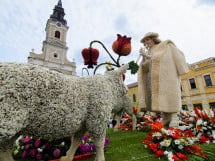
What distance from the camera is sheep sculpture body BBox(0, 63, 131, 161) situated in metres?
0.86

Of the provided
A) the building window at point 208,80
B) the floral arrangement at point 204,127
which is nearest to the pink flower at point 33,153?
the floral arrangement at point 204,127

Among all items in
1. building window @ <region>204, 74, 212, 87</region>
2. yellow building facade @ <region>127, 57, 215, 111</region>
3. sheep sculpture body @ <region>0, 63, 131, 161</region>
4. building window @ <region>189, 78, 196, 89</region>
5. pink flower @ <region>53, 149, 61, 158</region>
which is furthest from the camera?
building window @ <region>189, 78, 196, 89</region>

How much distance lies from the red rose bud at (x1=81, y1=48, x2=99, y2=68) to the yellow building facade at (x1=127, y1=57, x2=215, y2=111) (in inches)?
434

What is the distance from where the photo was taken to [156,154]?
162 cm

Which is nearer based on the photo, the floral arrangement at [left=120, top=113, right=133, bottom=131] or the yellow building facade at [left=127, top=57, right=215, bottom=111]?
the floral arrangement at [left=120, top=113, right=133, bottom=131]

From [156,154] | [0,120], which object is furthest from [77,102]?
[156,154]

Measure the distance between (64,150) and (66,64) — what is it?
2391 cm

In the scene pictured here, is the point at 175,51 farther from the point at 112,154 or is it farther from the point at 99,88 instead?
the point at 112,154

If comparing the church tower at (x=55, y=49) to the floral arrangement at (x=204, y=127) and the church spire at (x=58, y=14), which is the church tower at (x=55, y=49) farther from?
the floral arrangement at (x=204, y=127)

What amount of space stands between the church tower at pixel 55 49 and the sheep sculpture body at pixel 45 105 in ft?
69.3

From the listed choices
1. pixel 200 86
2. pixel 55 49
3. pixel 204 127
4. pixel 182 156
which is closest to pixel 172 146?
pixel 182 156

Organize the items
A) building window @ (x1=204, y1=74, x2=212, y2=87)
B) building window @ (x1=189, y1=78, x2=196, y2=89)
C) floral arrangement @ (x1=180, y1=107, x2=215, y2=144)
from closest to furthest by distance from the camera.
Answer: floral arrangement @ (x1=180, y1=107, x2=215, y2=144)
building window @ (x1=204, y1=74, x2=212, y2=87)
building window @ (x1=189, y1=78, x2=196, y2=89)

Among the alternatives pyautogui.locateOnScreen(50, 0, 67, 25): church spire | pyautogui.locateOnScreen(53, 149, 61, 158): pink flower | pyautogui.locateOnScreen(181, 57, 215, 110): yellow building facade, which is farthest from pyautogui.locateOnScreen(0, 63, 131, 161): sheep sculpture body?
pyautogui.locateOnScreen(50, 0, 67, 25): church spire

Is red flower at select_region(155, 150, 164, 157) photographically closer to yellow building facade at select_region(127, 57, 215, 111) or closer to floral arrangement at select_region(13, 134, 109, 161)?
floral arrangement at select_region(13, 134, 109, 161)
